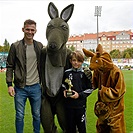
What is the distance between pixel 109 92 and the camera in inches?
96.9

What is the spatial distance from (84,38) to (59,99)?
213 ft

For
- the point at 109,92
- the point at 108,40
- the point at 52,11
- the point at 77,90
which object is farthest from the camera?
the point at 108,40

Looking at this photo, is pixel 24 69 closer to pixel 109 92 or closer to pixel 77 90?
pixel 77 90

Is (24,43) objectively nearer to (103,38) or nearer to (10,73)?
(10,73)

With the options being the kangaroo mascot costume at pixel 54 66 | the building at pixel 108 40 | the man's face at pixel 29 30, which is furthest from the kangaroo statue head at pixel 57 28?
the building at pixel 108 40

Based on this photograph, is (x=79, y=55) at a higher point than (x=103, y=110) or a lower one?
higher

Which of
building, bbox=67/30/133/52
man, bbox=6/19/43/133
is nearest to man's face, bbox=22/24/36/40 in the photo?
man, bbox=6/19/43/133

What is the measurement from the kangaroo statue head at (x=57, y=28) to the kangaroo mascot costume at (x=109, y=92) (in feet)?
1.54

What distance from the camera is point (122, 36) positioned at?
213 ft

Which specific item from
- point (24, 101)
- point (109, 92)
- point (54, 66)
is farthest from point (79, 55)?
point (24, 101)

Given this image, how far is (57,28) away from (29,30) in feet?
1.11

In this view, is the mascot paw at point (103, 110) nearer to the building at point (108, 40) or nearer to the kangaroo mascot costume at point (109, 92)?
the kangaroo mascot costume at point (109, 92)

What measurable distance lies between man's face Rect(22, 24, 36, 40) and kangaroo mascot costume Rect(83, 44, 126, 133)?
0.80 m

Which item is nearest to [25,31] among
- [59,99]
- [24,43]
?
[24,43]
